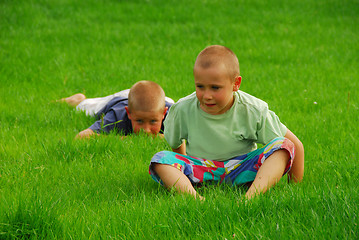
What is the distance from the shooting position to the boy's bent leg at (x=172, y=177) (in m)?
3.24

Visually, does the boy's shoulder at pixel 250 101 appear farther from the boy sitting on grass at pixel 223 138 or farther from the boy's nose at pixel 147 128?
the boy's nose at pixel 147 128

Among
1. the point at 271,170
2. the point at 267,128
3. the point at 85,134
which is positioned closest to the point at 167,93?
the point at 85,134

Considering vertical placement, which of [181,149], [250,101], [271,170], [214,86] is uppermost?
[214,86]

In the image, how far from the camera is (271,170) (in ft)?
10.5

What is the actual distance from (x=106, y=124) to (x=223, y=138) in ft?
6.68

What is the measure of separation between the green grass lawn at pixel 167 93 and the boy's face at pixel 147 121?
14.7 inches

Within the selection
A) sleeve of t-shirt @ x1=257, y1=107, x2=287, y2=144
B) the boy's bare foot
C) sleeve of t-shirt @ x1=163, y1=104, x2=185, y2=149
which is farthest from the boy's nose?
→ sleeve of t-shirt @ x1=257, y1=107, x2=287, y2=144

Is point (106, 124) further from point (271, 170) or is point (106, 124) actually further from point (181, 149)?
point (271, 170)

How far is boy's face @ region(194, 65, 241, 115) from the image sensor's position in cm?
329

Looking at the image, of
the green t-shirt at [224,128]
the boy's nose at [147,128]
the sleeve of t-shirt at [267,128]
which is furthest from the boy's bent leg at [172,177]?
the boy's nose at [147,128]

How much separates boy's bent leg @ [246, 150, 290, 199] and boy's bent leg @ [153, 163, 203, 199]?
0.45m

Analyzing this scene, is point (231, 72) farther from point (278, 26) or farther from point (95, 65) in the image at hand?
point (278, 26)

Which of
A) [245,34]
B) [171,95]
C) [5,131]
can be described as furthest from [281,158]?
[245,34]

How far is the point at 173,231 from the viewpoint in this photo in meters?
2.59
